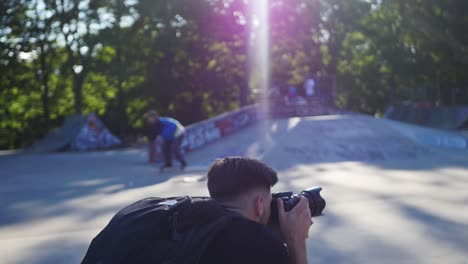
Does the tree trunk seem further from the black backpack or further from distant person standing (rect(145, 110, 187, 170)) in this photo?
the black backpack

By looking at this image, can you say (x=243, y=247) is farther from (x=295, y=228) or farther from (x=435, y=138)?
(x=435, y=138)

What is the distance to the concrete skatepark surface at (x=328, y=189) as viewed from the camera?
5.54m

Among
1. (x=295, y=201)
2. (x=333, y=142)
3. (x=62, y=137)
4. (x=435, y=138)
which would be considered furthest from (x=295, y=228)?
(x=62, y=137)

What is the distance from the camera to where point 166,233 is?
1836mm

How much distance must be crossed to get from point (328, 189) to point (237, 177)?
772 cm

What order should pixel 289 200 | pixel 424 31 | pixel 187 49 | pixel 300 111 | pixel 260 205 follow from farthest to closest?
1. pixel 187 49
2. pixel 424 31
3. pixel 300 111
4. pixel 289 200
5. pixel 260 205

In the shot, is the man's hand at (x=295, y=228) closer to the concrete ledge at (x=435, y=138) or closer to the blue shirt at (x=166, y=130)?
the blue shirt at (x=166, y=130)

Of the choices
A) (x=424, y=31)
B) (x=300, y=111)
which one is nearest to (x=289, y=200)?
(x=300, y=111)

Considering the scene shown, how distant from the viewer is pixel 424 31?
92.5 feet

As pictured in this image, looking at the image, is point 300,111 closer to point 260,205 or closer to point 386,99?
point 260,205

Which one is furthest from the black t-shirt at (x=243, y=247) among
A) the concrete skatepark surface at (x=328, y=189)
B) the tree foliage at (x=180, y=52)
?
the tree foliage at (x=180, y=52)

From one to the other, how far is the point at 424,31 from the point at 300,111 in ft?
28.5

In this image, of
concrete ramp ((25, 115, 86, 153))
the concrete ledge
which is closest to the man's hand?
the concrete ledge

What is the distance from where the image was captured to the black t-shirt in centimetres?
174
